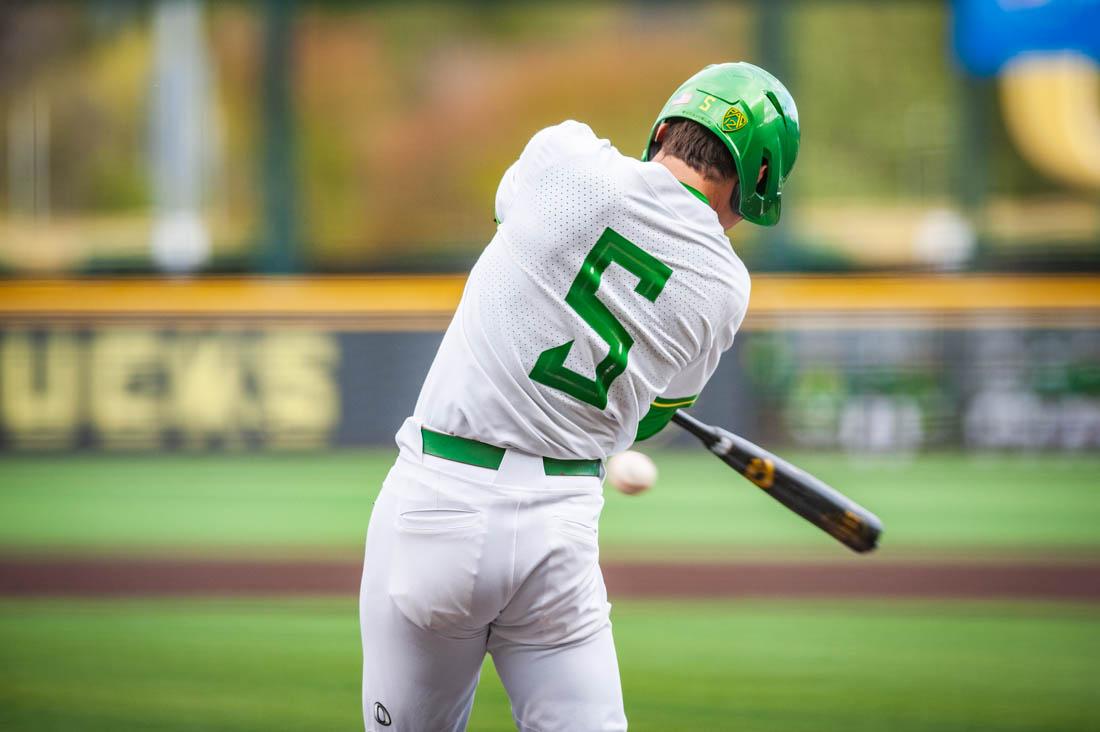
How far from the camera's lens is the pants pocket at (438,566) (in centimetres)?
252

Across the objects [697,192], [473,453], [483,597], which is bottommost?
[483,597]

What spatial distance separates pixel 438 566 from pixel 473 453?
Result: 227mm

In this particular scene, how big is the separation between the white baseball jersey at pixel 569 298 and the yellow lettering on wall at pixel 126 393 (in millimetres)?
10547

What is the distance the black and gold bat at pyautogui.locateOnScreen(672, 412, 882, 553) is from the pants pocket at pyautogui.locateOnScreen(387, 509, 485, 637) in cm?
97

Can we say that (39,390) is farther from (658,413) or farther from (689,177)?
(689,177)

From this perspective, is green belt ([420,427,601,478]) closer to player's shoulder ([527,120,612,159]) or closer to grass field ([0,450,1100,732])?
player's shoulder ([527,120,612,159])

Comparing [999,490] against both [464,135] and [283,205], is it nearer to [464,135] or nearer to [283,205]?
[464,135]

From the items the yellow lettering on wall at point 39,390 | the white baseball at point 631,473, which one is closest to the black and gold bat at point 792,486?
the white baseball at point 631,473

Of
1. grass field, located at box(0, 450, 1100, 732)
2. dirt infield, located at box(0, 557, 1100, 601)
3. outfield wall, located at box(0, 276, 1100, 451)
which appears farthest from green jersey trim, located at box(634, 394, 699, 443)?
outfield wall, located at box(0, 276, 1100, 451)

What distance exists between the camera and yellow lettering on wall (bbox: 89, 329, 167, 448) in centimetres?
1260

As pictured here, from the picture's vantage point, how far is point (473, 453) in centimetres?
257

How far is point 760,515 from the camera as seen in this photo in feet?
32.0

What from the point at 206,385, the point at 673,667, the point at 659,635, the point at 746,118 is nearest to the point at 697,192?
the point at 746,118

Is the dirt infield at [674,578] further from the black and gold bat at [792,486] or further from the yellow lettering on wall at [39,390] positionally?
the yellow lettering on wall at [39,390]
